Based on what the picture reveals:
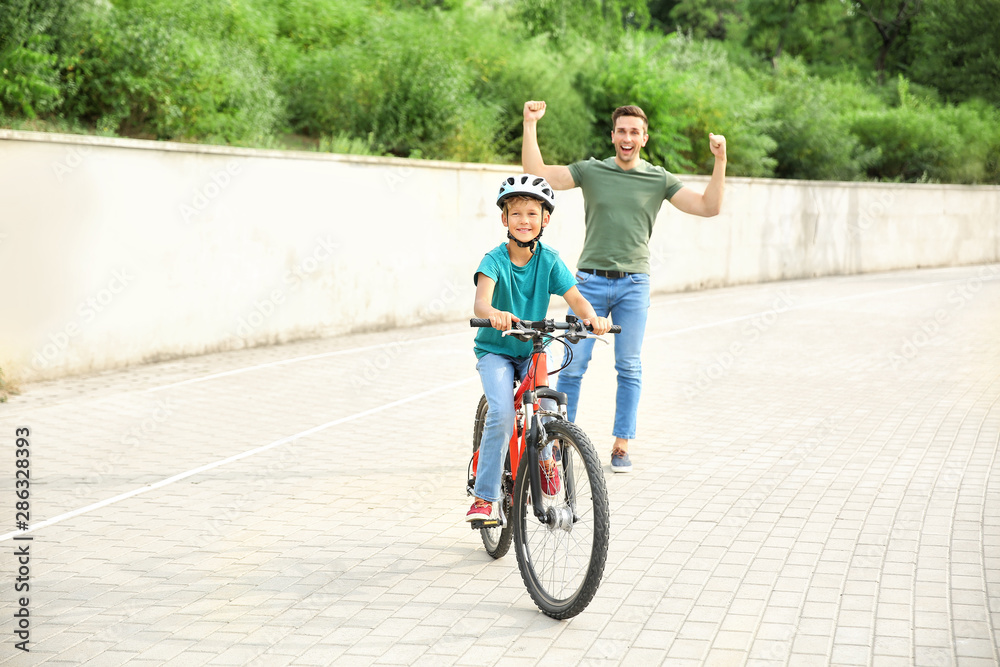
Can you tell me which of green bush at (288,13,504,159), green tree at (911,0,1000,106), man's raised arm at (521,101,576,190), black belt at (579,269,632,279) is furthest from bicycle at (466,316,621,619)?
green tree at (911,0,1000,106)

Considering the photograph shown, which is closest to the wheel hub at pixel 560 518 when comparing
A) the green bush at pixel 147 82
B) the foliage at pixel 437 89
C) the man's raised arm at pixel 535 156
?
the man's raised arm at pixel 535 156

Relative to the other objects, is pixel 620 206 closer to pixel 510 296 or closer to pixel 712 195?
pixel 712 195

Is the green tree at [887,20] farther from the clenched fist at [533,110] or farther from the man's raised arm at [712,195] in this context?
the clenched fist at [533,110]

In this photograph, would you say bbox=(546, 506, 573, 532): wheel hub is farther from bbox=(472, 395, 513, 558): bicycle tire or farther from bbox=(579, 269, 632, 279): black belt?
bbox=(579, 269, 632, 279): black belt

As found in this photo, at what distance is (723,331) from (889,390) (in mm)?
4865

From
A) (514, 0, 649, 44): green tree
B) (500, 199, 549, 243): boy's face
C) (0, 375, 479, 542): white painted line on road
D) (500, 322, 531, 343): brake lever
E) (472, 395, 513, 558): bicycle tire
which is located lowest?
(0, 375, 479, 542): white painted line on road

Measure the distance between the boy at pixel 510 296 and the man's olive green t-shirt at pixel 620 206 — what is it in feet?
6.65

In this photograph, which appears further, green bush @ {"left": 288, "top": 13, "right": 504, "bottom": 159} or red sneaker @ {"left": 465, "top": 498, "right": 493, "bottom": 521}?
green bush @ {"left": 288, "top": 13, "right": 504, "bottom": 159}

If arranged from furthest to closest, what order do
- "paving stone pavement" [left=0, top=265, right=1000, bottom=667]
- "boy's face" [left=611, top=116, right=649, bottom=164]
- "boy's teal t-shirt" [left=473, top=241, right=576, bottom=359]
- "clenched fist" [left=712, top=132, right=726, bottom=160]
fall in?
"boy's face" [left=611, top=116, right=649, bottom=164] → "clenched fist" [left=712, top=132, right=726, bottom=160] → "boy's teal t-shirt" [left=473, top=241, right=576, bottom=359] → "paving stone pavement" [left=0, top=265, right=1000, bottom=667]

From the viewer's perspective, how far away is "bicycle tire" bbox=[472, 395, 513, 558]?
5.27m

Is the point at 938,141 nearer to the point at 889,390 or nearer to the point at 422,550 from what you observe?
the point at 889,390

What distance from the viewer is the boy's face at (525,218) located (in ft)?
16.9

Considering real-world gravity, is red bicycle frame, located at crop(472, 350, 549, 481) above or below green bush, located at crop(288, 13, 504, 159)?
below

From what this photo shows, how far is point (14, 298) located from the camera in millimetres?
10648
